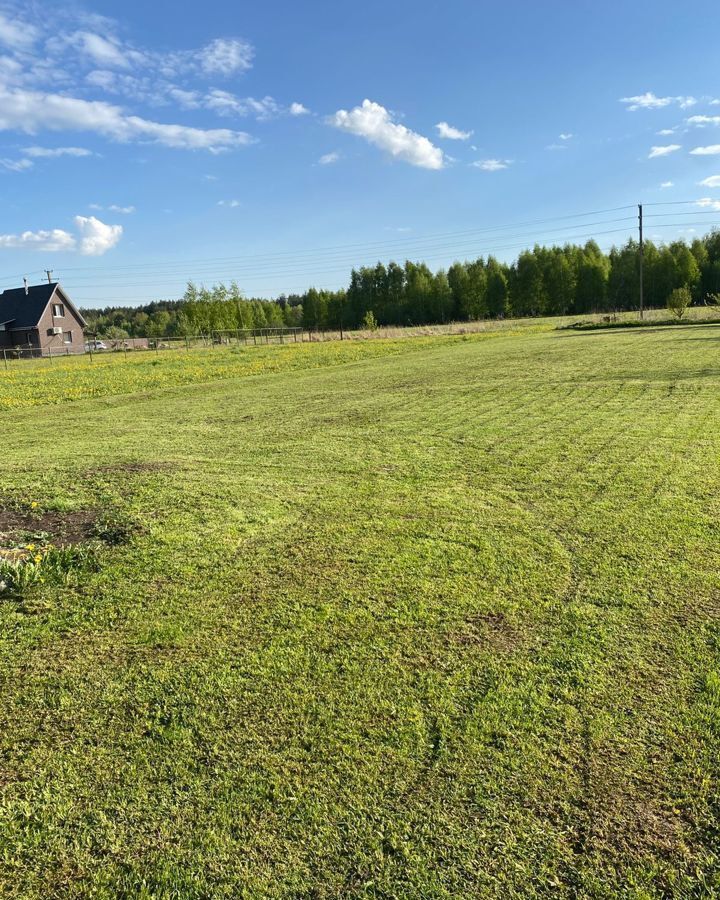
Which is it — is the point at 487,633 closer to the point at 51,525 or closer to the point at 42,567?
the point at 42,567

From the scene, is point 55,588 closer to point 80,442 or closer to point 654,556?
point 654,556

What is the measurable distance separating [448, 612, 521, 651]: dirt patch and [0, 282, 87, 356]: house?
2106 inches

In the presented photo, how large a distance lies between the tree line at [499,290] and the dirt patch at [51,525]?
55232 millimetres

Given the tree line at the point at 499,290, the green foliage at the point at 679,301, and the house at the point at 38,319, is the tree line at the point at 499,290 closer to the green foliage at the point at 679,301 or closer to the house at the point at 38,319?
the house at the point at 38,319

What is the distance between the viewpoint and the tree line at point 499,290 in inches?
2645

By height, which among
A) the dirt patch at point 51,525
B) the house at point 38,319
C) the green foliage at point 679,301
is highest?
the house at point 38,319

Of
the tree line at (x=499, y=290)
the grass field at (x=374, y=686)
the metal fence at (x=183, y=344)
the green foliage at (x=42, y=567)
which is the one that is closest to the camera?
the grass field at (x=374, y=686)

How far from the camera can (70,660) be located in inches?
120

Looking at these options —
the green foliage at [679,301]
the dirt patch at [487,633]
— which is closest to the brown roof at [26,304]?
the green foliage at [679,301]

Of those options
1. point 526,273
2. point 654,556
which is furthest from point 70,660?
point 526,273

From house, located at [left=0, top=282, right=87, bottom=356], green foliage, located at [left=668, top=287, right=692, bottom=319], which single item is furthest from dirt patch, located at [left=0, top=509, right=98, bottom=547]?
house, located at [left=0, top=282, right=87, bottom=356]

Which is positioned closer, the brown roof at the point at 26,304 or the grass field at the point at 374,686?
the grass field at the point at 374,686

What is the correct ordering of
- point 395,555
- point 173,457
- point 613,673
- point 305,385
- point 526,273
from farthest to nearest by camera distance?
point 526,273, point 305,385, point 173,457, point 395,555, point 613,673

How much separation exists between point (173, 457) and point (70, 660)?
4.53 m
